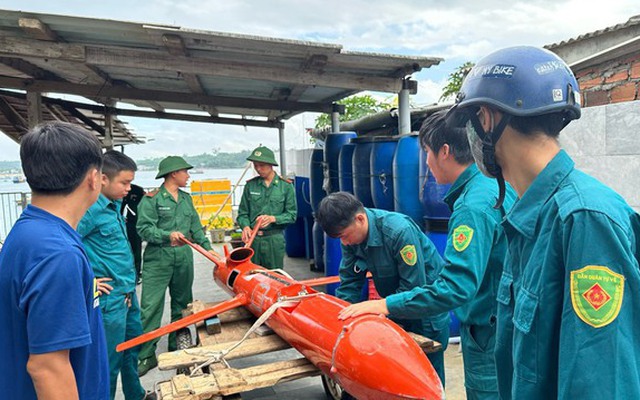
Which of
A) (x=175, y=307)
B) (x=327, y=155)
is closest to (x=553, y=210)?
(x=175, y=307)

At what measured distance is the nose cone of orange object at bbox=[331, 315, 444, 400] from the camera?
6.26 ft

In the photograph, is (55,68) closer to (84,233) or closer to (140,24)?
(140,24)

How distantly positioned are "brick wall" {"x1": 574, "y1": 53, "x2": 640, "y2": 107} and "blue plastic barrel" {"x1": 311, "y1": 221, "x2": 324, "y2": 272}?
4.09 meters

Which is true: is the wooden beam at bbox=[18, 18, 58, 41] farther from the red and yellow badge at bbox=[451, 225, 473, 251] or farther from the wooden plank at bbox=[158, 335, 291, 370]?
the red and yellow badge at bbox=[451, 225, 473, 251]

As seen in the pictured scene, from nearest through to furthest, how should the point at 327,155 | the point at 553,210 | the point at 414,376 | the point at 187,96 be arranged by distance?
the point at 553,210 → the point at 414,376 → the point at 327,155 → the point at 187,96

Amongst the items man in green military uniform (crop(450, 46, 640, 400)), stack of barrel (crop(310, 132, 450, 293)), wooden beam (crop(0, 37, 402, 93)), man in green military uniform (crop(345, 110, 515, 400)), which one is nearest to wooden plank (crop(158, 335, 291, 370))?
man in green military uniform (crop(345, 110, 515, 400))

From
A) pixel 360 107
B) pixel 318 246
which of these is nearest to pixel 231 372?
pixel 318 246

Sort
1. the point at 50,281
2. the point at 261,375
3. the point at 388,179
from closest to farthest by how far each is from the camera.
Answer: the point at 50,281 → the point at 261,375 → the point at 388,179

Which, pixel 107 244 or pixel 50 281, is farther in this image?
pixel 107 244

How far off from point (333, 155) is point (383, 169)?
1.27 m

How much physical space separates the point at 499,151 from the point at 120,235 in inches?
114

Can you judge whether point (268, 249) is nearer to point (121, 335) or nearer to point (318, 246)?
point (318, 246)

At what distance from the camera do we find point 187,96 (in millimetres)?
6699

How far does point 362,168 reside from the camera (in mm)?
5234
